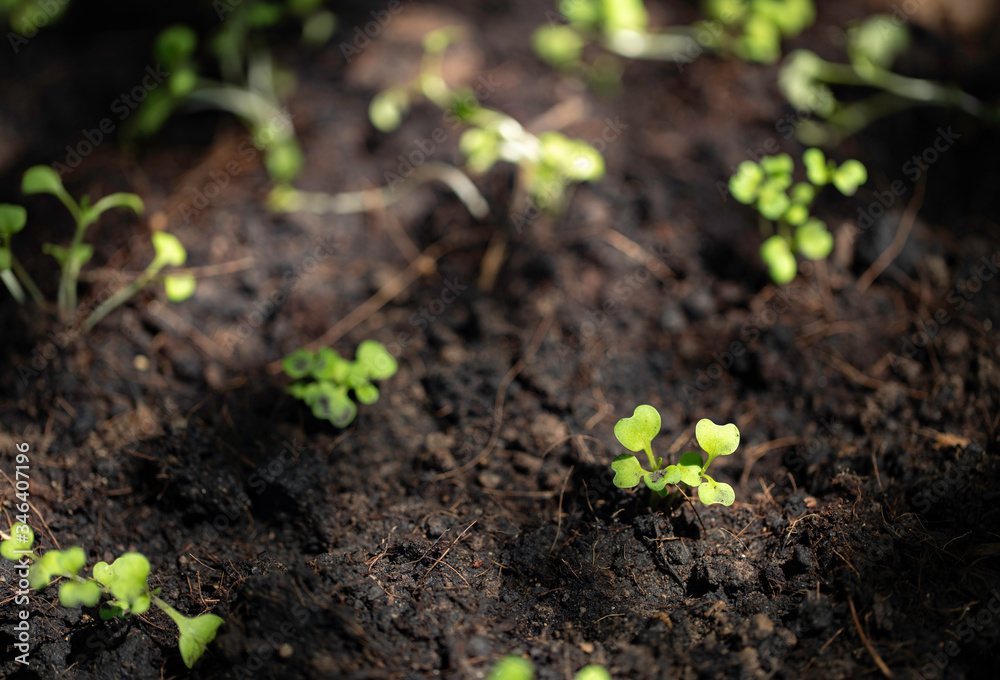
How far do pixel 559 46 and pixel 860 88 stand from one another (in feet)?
3.84

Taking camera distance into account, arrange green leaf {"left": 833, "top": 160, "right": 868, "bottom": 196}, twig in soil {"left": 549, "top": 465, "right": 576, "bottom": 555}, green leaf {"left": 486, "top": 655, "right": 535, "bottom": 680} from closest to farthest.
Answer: green leaf {"left": 486, "top": 655, "right": 535, "bottom": 680} → twig in soil {"left": 549, "top": 465, "right": 576, "bottom": 555} → green leaf {"left": 833, "top": 160, "right": 868, "bottom": 196}

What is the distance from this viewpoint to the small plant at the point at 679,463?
133 cm

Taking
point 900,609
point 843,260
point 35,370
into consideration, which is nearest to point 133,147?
point 35,370

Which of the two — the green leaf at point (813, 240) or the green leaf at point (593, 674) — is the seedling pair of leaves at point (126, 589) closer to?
the green leaf at point (593, 674)

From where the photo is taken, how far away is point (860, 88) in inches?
98.1

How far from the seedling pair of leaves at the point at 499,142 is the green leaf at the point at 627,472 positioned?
2.96 feet

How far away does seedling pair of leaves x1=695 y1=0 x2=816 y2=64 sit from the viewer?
2.35 meters

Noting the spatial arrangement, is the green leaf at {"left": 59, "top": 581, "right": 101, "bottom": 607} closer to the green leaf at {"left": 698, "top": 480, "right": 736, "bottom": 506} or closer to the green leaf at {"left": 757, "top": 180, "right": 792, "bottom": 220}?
the green leaf at {"left": 698, "top": 480, "right": 736, "bottom": 506}

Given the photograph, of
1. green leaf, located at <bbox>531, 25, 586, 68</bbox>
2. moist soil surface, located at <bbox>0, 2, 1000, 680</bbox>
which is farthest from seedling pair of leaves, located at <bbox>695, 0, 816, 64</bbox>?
green leaf, located at <bbox>531, 25, 586, 68</bbox>

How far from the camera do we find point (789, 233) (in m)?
2.10

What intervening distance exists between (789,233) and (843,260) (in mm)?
190

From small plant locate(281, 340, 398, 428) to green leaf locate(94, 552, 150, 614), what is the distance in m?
0.51

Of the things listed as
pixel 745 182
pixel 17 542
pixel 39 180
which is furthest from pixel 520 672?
pixel 39 180

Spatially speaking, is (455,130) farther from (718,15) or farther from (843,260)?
(843,260)
